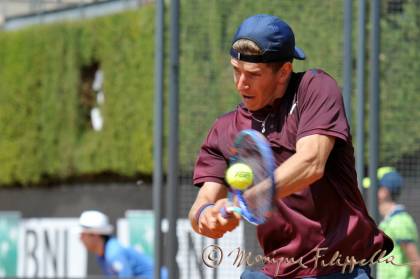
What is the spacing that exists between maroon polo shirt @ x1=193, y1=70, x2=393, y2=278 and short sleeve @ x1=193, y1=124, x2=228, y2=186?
0.92ft

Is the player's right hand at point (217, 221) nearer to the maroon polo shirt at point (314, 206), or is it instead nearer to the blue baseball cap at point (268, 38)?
the maroon polo shirt at point (314, 206)

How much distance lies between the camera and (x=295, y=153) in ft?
12.4

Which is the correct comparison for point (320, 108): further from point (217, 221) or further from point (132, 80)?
point (132, 80)

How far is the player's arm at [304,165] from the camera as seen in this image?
3553 millimetres

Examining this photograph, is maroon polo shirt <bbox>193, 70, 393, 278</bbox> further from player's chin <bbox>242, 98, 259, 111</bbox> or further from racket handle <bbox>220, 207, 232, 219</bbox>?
racket handle <bbox>220, 207, 232, 219</bbox>

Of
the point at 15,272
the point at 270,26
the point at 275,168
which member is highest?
the point at 270,26

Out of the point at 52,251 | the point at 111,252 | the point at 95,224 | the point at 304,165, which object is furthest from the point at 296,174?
the point at 52,251

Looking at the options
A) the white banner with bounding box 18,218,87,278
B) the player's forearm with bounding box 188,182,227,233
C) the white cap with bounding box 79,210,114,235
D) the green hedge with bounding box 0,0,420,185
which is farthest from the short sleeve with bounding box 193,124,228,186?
the white banner with bounding box 18,218,87,278

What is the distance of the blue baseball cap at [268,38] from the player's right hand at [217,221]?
1.87ft

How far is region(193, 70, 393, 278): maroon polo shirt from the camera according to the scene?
3.81 meters

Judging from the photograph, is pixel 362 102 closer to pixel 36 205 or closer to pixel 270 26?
pixel 270 26

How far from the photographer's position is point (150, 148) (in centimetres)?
1339

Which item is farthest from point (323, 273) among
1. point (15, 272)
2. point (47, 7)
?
point (47, 7)

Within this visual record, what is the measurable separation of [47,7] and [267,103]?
43.8ft
